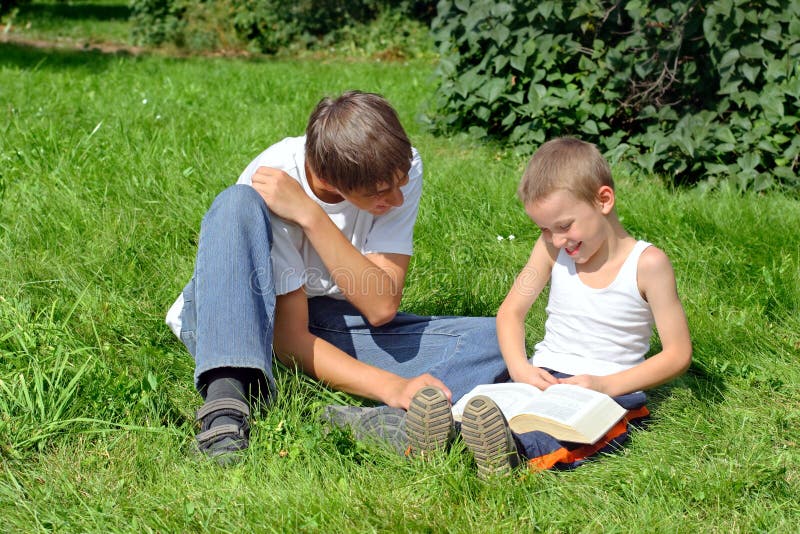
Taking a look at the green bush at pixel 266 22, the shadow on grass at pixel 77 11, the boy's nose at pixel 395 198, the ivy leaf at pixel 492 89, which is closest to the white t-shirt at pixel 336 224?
the boy's nose at pixel 395 198

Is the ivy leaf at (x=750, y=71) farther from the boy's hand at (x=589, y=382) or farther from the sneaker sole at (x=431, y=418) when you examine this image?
the sneaker sole at (x=431, y=418)

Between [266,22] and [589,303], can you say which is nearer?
[589,303]

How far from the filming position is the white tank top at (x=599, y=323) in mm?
2488

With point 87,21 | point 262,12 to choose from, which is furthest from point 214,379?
point 87,21

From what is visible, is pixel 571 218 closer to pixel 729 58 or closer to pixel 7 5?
pixel 729 58

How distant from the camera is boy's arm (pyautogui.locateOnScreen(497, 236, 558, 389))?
2.53 m

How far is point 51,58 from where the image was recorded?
30.5 feet

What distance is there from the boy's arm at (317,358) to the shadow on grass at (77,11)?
569 inches

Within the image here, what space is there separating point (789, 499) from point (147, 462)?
1.60 m

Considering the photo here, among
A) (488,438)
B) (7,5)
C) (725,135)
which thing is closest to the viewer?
(488,438)

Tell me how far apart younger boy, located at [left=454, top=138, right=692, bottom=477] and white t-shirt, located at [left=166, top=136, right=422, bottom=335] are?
14.3 inches

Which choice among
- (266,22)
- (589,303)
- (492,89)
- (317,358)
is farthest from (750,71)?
(266,22)

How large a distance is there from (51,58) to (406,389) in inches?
324

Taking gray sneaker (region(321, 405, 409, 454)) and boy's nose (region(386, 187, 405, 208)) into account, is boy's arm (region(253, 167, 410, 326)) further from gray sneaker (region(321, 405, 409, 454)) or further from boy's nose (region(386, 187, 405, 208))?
gray sneaker (region(321, 405, 409, 454))
